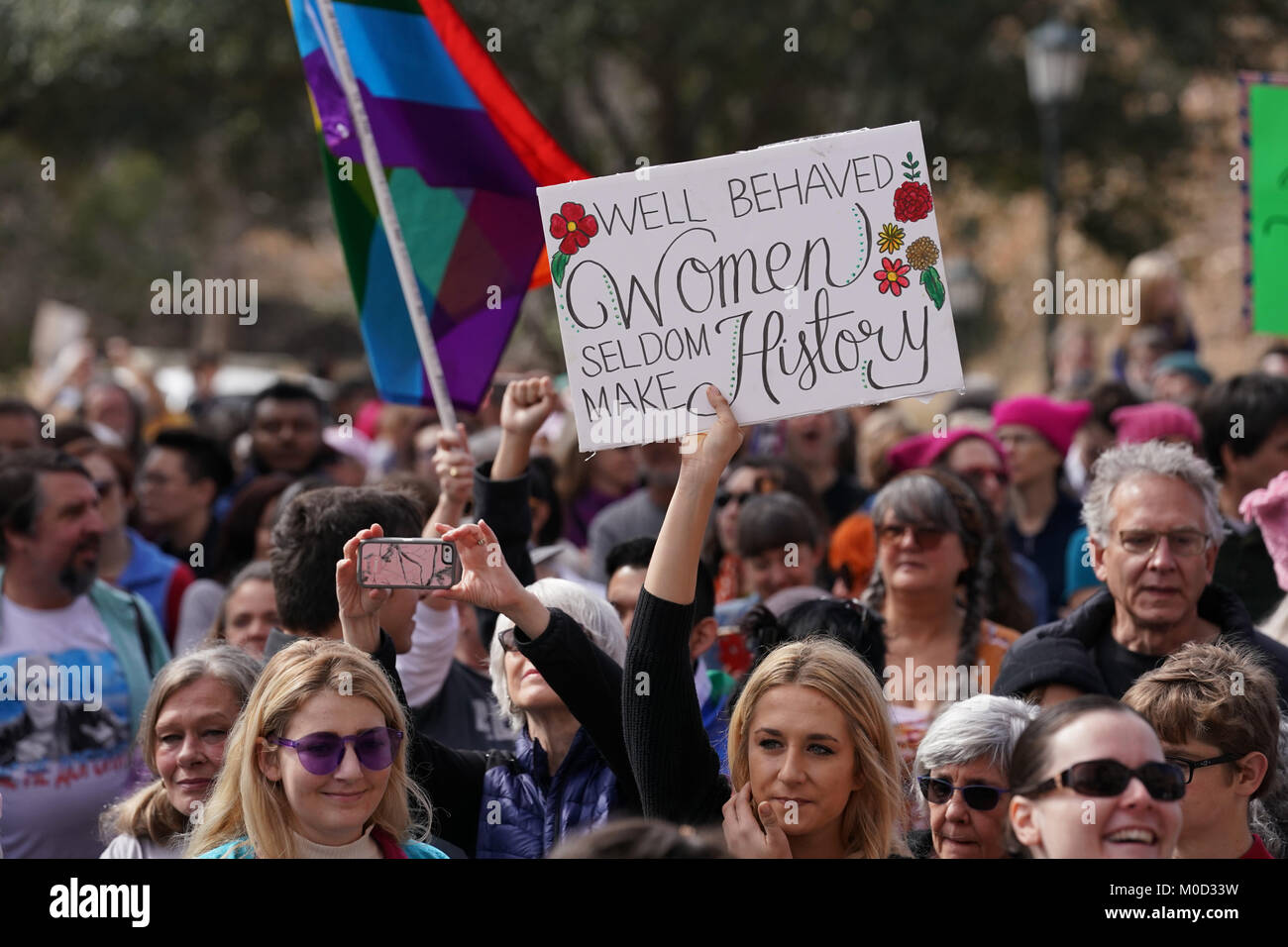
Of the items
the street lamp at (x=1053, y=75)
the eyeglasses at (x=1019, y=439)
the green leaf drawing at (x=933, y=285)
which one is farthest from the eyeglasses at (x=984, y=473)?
the street lamp at (x=1053, y=75)

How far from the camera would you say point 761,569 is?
5.55 m

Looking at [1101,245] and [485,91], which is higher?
[1101,245]

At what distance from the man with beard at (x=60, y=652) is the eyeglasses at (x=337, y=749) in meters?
1.65

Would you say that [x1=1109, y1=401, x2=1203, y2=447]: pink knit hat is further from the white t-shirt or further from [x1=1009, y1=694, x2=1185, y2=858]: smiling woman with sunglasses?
the white t-shirt

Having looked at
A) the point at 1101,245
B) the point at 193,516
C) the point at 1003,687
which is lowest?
the point at 1003,687

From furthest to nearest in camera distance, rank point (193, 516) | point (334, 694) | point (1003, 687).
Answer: point (193, 516) → point (1003, 687) → point (334, 694)

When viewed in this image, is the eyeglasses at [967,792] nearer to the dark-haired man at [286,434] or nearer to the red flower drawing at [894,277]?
the red flower drawing at [894,277]

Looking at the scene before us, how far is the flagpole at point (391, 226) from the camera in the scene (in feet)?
14.9

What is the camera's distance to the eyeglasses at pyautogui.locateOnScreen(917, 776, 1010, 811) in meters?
3.40

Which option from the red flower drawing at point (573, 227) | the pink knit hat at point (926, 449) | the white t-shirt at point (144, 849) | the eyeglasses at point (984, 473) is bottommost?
the white t-shirt at point (144, 849)

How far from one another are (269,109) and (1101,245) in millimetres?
9411

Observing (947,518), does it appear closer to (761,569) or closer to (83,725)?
(761,569)
